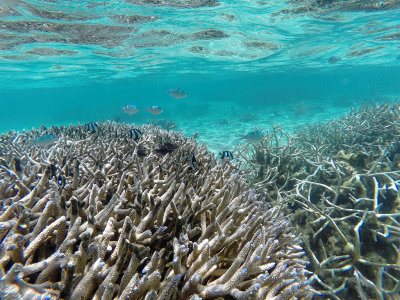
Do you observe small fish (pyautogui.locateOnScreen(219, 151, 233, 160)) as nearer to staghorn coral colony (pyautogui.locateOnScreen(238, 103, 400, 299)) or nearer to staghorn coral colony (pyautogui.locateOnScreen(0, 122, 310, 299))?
staghorn coral colony (pyautogui.locateOnScreen(238, 103, 400, 299))

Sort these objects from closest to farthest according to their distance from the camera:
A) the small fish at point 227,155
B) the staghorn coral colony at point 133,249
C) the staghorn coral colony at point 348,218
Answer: the staghorn coral colony at point 133,249 → the staghorn coral colony at point 348,218 → the small fish at point 227,155

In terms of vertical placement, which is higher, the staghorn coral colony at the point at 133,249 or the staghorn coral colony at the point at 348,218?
the staghorn coral colony at the point at 133,249

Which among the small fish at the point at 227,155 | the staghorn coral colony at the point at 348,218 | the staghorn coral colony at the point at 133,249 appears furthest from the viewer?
the small fish at the point at 227,155

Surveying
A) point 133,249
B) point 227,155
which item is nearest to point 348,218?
point 227,155

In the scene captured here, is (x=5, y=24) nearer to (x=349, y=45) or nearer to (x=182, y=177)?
(x=182, y=177)

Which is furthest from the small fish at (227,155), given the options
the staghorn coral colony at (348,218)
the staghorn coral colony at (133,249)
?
the staghorn coral colony at (133,249)

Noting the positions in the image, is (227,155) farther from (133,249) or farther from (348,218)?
(133,249)

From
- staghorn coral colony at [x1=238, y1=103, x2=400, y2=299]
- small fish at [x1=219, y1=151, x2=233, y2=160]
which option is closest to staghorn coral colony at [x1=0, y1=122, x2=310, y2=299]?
staghorn coral colony at [x1=238, y1=103, x2=400, y2=299]

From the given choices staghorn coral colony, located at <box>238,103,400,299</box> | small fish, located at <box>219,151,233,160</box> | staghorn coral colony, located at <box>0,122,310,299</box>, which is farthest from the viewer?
small fish, located at <box>219,151,233,160</box>

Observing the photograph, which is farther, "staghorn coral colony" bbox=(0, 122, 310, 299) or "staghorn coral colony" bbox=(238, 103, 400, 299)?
"staghorn coral colony" bbox=(238, 103, 400, 299)

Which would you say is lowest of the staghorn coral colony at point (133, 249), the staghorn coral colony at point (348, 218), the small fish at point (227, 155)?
the staghorn coral colony at point (348, 218)

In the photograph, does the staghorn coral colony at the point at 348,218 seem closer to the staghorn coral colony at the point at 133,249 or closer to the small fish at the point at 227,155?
the small fish at the point at 227,155

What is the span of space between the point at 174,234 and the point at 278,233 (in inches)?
52.5

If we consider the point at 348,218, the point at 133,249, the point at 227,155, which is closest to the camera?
the point at 133,249
